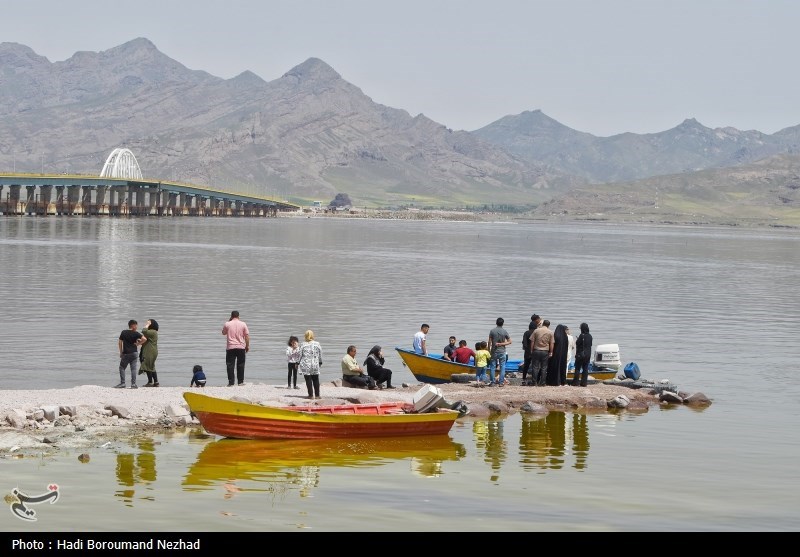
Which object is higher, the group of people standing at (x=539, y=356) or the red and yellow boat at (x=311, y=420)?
the group of people standing at (x=539, y=356)

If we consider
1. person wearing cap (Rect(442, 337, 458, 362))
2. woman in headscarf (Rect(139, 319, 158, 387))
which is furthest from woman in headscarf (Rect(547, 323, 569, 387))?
woman in headscarf (Rect(139, 319, 158, 387))

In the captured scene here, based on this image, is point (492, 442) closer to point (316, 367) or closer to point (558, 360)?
point (316, 367)

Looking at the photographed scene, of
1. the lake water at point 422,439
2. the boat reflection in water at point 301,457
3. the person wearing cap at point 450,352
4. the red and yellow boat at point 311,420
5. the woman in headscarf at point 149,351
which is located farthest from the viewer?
the person wearing cap at point 450,352

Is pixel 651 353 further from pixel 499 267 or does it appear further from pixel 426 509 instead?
pixel 499 267

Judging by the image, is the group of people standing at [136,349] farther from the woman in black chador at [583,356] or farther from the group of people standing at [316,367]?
the woman in black chador at [583,356]

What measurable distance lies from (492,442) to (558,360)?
23.5 feet

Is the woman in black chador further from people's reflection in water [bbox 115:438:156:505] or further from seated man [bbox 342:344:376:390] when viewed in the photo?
people's reflection in water [bbox 115:438:156:505]

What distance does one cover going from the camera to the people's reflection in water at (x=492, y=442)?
2873cm

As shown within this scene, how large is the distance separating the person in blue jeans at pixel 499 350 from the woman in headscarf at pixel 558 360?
1.46m

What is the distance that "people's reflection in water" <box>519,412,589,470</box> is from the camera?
2903 centimetres

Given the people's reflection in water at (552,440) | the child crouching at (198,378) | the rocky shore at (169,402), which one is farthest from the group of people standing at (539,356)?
the child crouching at (198,378)

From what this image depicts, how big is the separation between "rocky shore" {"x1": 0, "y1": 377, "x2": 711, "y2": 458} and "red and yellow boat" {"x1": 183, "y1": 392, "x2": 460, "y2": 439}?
1.70 m

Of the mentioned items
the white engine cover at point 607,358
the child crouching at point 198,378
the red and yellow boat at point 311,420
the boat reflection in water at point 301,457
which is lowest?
the boat reflection in water at point 301,457
